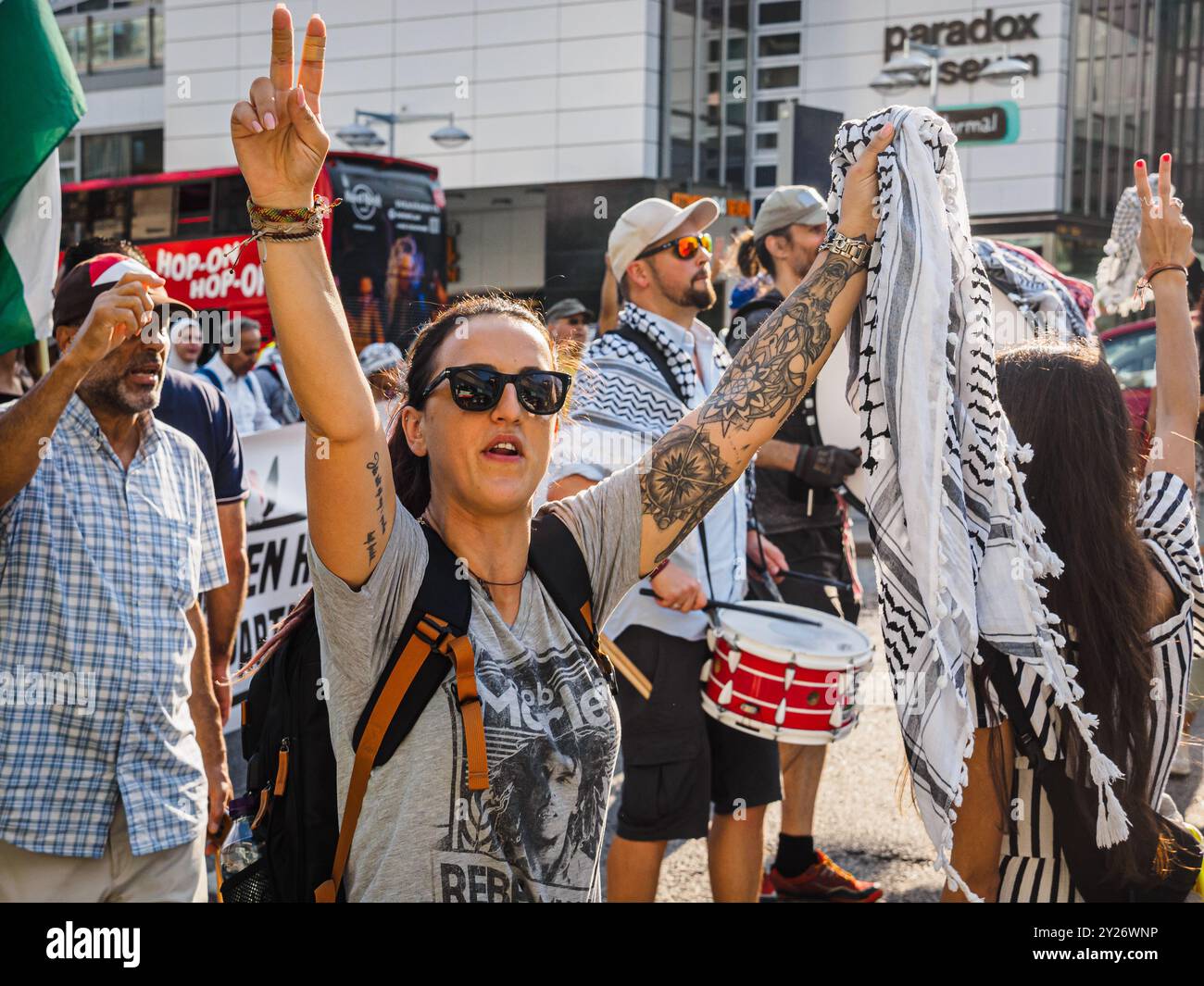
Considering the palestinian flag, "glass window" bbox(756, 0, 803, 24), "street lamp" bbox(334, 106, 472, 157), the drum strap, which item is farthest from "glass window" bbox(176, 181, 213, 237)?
the drum strap

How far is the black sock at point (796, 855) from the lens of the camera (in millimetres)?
5082

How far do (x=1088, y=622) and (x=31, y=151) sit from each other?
3062 millimetres

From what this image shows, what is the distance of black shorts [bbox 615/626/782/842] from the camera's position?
4.32m

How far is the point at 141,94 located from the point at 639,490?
102 feet

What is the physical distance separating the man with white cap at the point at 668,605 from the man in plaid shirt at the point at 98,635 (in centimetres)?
125

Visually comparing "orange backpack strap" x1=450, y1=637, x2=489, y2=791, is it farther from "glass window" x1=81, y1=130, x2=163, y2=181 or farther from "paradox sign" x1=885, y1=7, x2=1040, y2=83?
"glass window" x1=81, y1=130, x2=163, y2=181

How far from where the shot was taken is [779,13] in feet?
79.8

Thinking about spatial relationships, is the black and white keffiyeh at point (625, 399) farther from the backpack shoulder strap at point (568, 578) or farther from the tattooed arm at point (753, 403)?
the backpack shoulder strap at point (568, 578)

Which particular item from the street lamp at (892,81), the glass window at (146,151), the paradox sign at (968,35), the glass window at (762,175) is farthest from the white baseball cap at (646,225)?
the glass window at (146,151)

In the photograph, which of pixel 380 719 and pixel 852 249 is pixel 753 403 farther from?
pixel 380 719

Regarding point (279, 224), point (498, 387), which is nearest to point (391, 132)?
point (498, 387)

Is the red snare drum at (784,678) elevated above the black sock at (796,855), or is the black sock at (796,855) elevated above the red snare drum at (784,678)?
the red snare drum at (784,678)
